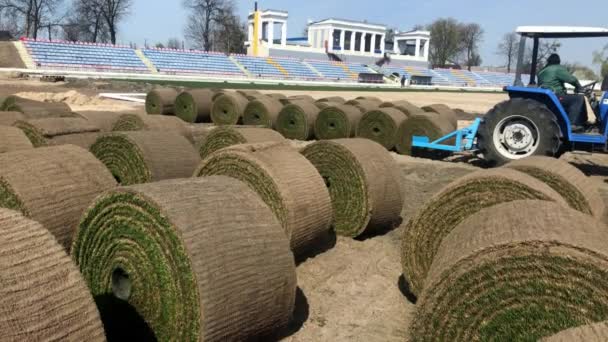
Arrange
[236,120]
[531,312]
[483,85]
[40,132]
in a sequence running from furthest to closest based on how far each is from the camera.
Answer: [483,85], [236,120], [40,132], [531,312]

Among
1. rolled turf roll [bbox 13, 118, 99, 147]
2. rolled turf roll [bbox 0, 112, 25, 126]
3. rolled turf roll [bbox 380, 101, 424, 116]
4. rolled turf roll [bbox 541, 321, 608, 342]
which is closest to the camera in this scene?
rolled turf roll [bbox 541, 321, 608, 342]

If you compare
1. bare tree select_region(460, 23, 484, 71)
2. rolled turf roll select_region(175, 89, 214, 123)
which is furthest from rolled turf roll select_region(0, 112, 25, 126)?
bare tree select_region(460, 23, 484, 71)

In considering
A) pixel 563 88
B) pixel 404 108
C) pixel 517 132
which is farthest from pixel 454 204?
pixel 404 108

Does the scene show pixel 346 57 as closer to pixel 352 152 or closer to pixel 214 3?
pixel 214 3

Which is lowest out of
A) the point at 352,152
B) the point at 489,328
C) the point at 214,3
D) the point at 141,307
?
the point at 141,307

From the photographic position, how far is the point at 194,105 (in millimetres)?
15914

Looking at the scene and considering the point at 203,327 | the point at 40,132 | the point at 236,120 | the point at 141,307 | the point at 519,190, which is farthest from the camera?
the point at 236,120

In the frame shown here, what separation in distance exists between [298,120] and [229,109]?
9.30 ft

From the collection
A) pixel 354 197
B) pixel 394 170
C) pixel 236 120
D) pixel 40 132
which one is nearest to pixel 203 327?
pixel 354 197

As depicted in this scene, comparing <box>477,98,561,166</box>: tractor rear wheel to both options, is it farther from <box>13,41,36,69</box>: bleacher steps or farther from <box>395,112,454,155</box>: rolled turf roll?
<box>13,41,36,69</box>: bleacher steps

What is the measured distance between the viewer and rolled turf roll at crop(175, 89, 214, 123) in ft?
52.3

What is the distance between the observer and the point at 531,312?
2.58 meters

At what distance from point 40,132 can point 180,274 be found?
4.43 metres

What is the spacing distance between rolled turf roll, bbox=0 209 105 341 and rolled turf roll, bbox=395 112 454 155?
975cm
